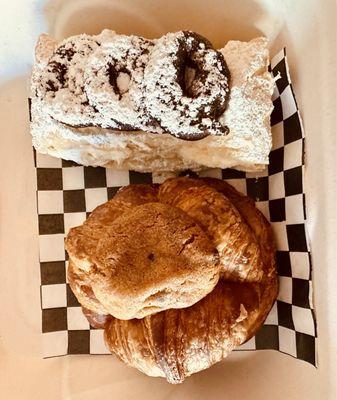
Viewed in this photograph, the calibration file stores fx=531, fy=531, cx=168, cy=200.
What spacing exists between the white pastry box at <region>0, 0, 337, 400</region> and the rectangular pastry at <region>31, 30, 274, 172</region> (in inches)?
4.9

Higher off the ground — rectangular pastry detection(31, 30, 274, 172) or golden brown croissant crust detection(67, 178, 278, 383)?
rectangular pastry detection(31, 30, 274, 172)

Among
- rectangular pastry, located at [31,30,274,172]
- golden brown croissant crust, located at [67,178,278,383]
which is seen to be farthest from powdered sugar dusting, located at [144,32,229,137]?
golden brown croissant crust, located at [67,178,278,383]

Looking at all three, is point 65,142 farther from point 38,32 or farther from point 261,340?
point 261,340

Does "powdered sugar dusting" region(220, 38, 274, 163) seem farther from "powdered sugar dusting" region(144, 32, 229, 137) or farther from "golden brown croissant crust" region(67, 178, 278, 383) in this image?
"golden brown croissant crust" region(67, 178, 278, 383)

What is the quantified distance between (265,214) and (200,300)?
14.7 inches

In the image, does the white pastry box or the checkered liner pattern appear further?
the checkered liner pattern

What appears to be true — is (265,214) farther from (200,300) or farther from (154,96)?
(154,96)

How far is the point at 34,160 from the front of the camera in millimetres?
1726

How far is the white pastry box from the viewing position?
4.41 ft

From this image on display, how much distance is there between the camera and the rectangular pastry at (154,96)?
51.1 inches

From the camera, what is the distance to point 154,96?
1.28m

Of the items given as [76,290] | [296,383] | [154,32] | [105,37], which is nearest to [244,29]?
[154,32]

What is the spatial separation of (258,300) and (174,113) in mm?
561

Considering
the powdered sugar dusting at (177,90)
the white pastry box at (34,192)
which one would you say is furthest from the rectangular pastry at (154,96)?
the white pastry box at (34,192)
